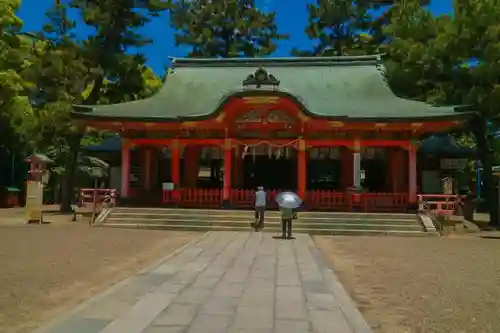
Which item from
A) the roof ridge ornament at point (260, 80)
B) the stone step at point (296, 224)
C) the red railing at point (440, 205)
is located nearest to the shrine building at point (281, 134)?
the roof ridge ornament at point (260, 80)

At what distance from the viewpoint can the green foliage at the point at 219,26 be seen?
43.2 metres

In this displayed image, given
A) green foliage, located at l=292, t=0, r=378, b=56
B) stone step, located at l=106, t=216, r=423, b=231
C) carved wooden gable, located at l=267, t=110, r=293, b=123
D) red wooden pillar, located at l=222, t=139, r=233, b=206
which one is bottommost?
stone step, located at l=106, t=216, r=423, b=231

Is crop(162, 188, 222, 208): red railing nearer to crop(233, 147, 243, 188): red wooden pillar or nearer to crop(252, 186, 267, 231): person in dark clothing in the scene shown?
crop(233, 147, 243, 188): red wooden pillar

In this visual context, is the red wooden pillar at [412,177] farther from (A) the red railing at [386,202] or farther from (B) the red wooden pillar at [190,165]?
(B) the red wooden pillar at [190,165]

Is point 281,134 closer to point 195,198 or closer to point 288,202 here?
point 195,198

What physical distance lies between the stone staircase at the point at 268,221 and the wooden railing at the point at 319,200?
144 centimetres

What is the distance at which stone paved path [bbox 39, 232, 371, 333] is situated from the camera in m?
5.48

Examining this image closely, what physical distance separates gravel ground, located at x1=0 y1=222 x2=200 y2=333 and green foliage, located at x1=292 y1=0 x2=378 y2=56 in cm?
2783

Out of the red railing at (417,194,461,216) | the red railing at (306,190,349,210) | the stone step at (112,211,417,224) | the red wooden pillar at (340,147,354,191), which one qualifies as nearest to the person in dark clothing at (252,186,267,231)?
the stone step at (112,211,417,224)

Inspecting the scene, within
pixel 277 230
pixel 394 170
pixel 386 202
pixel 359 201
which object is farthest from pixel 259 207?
pixel 394 170

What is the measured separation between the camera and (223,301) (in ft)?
22.0

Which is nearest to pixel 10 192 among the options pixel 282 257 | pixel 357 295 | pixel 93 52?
pixel 93 52

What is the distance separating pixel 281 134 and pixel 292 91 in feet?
9.90

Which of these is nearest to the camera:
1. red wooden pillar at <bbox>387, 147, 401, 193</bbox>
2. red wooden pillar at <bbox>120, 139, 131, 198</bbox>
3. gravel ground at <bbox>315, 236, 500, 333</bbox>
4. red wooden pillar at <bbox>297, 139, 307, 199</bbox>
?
gravel ground at <bbox>315, 236, 500, 333</bbox>
